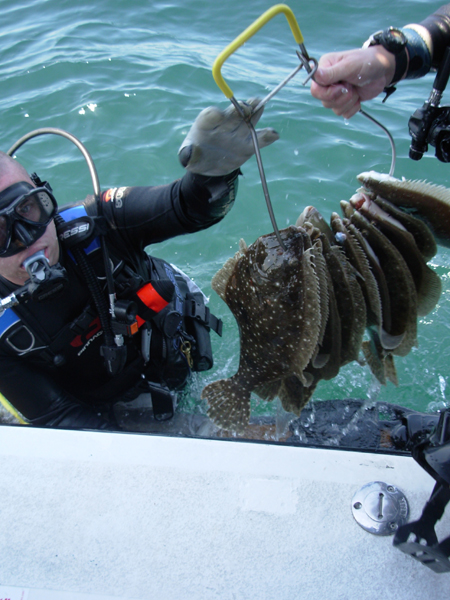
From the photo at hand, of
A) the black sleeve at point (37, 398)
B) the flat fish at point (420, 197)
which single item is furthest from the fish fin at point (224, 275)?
the black sleeve at point (37, 398)

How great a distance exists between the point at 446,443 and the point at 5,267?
8.06ft

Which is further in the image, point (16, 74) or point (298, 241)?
point (16, 74)

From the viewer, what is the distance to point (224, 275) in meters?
2.14

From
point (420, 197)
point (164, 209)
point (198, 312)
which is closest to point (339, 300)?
point (420, 197)

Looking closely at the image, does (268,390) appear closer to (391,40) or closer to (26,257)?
(26,257)

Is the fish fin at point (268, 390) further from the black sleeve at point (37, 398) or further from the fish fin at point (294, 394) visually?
the black sleeve at point (37, 398)

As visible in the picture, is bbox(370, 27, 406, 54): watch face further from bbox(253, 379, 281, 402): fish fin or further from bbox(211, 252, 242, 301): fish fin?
bbox(253, 379, 281, 402): fish fin

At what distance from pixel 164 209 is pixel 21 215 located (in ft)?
2.76

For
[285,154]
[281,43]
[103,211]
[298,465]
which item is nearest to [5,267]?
[103,211]

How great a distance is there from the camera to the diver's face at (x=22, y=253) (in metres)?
2.44

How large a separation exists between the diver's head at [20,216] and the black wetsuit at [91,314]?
31 centimetres

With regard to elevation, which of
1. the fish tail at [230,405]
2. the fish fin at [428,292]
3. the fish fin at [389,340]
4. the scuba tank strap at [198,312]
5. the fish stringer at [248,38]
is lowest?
the scuba tank strap at [198,312]

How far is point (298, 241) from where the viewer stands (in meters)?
1.77

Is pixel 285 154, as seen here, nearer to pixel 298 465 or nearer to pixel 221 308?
pixel 221 308
